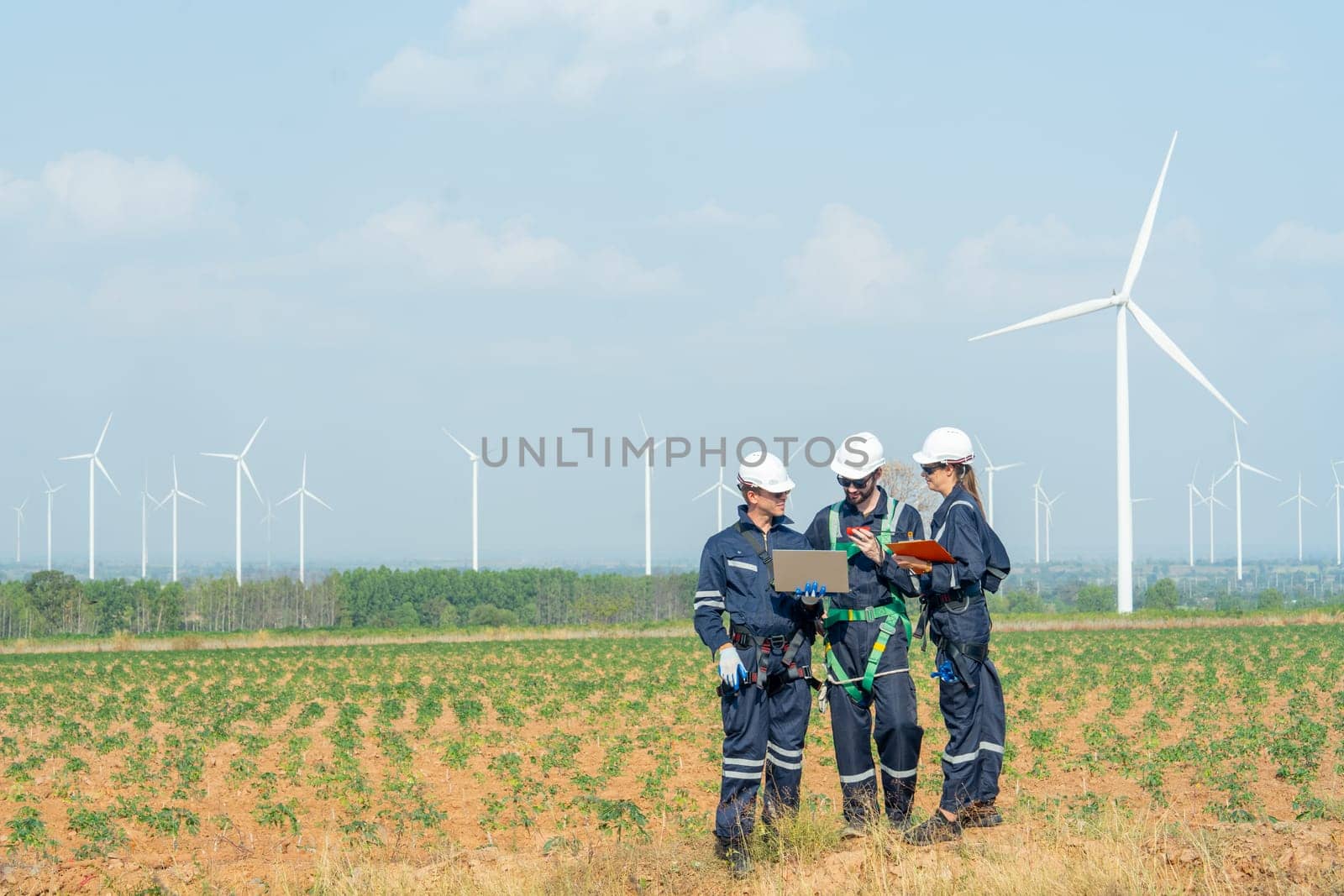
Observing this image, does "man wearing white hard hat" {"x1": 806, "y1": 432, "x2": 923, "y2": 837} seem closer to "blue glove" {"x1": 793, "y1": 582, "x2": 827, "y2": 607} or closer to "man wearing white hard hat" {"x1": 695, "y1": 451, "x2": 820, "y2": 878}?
"man wearing white hard hat" {"x1": 695, "y1": 451, "x2": 820, "y2": 878}

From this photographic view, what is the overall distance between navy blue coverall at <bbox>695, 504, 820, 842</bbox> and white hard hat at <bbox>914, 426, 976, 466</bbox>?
100cm

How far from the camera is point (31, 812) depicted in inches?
521

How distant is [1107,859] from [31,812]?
1133cm

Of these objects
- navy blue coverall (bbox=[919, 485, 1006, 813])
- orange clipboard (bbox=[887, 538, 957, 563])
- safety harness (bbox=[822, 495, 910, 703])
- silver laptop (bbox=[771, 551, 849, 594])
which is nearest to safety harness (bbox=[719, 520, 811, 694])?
safety harness (bbox=[822, 495, 910, 703])

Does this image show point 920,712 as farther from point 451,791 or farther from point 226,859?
point 226,859

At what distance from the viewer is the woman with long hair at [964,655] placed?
796 centimetres

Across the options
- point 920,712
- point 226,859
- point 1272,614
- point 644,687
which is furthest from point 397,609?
point 226,859

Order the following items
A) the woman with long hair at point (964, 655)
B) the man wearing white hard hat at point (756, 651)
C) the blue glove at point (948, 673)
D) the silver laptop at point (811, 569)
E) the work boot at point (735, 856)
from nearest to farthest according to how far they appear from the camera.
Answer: the silver laptop at point (811, 569)
the work boot at point (735, 856)
the man wearing white hard hat at point (756, 651)
the woman with long hair at point (964, 655)
the blue glove at point (948, 673)

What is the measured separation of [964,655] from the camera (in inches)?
316

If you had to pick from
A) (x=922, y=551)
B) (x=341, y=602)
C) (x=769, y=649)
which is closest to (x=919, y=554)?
(x=922, y=551)

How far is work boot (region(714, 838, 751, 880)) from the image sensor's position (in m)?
7.57

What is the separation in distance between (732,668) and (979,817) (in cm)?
197

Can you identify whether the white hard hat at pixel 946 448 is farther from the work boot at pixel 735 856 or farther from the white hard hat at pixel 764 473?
the work boot at pixel 735 856

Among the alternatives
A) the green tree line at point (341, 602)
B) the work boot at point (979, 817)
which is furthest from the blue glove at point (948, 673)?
the green tree line at point (341, 602)
